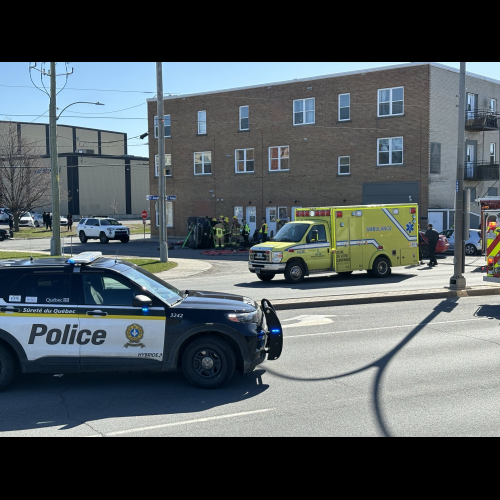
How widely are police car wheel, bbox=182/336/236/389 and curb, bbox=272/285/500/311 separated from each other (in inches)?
234

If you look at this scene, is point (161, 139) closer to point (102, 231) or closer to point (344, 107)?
point (344, 107)

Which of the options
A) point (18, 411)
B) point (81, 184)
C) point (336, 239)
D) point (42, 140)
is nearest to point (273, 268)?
point (336, 239)

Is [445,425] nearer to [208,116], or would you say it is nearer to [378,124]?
[378,124]

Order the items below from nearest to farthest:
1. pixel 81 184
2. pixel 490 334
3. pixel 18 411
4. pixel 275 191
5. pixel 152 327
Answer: pixel 18 411, pixel 152 327, pixel 490 334, pixel 275 191, pixel 81 184

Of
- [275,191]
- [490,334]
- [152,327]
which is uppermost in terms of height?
[275,191]

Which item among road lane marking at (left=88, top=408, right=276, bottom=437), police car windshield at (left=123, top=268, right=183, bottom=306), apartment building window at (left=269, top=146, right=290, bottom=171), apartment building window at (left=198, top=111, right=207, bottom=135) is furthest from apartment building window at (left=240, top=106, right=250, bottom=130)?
road lane marking at (left=88, top=408, right=276, bottom=437)

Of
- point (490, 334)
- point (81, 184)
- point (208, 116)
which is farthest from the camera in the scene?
point (81, 184)

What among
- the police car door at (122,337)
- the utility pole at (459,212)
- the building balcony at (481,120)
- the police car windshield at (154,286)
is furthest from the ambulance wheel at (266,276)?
the building balcony at (481,120)

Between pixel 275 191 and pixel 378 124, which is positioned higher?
pixel 378 124

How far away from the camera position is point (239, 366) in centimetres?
738

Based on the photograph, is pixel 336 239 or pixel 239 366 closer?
pixel 239 366

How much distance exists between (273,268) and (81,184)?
6420cm

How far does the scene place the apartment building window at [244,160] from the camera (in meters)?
41.8

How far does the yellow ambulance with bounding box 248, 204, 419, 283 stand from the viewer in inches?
746
